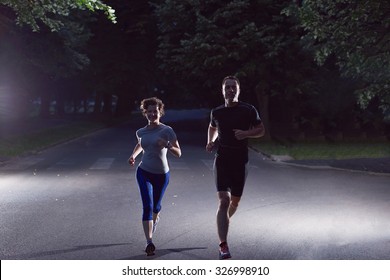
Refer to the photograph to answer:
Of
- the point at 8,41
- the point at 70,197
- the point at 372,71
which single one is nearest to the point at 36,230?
the point at 70,197

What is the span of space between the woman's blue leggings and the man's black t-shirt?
33.3 inches

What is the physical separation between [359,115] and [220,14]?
1029 cm

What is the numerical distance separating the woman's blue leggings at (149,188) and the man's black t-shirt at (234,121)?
85 centimetres

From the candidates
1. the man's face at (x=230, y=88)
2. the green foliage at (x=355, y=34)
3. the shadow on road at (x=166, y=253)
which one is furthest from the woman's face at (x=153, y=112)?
the green foliage at (x=355, y=34)

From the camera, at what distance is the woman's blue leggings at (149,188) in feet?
21.8

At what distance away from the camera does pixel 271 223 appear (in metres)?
8.77

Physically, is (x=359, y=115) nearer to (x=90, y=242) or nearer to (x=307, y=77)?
(x=307, y=77)

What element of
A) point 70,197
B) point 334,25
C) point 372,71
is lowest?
point 70,197

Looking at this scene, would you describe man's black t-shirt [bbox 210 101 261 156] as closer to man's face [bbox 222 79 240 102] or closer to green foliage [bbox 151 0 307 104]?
man's face [bbox 222 79 240 102]

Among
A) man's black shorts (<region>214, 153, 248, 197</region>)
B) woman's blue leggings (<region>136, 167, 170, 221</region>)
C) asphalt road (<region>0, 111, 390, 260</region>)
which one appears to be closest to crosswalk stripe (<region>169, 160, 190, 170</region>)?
asphalt road (<region>0, 111, 390, 260</region>)

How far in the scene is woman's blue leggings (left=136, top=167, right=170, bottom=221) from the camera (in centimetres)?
665

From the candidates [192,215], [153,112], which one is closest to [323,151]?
[192,215]

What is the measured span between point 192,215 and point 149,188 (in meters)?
2.90
